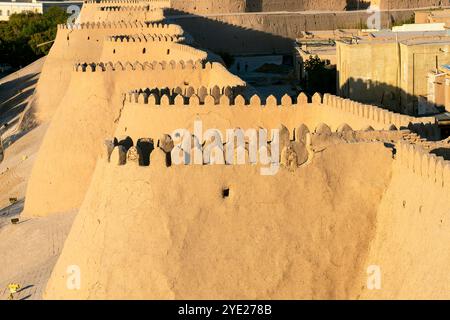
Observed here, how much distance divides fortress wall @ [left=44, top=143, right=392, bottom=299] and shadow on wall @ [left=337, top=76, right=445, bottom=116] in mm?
15218

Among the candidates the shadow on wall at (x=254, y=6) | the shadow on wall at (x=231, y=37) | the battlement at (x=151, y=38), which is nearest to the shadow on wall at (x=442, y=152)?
the battlement at (x=151, y=38)

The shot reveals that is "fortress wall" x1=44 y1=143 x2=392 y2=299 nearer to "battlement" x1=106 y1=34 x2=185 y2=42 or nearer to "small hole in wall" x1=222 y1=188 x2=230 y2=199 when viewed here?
"small hole in wall" x1=222 y1=188 x2=230 y2=199

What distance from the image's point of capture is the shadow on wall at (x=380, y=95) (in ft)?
132

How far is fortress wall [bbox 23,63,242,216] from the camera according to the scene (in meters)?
39.5

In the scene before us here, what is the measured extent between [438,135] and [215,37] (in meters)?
37.6

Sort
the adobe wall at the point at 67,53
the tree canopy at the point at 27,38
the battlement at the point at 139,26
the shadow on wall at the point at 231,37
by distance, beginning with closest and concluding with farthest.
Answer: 1. the battlement at the point at 139,26
2. the adobe wall at the point at 67,53
3. the shadow on wall at the point at 231,37
4. the tree canopy at the point at 27,38

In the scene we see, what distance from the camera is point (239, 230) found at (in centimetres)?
2402

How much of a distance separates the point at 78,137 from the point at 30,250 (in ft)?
15.7

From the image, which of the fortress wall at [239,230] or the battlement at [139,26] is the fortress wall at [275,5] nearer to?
the battlement at [139,26]

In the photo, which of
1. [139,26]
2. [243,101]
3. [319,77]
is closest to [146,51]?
[319,77]

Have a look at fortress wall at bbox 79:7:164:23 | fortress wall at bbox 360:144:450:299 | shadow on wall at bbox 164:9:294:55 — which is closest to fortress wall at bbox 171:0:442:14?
shadow on wall at bbox 164:9:294:55

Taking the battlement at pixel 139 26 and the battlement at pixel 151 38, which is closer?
the battlement at pixel 151 38

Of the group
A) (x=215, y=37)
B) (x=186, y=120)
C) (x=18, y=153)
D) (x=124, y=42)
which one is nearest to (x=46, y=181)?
(x=124, y=42)

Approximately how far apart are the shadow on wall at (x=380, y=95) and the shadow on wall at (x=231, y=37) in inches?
849
